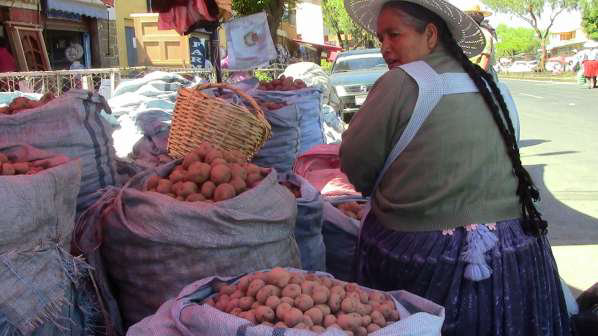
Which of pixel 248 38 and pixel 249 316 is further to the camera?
pixel 248 38

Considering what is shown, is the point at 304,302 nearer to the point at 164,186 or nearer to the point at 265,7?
the point at 164,186

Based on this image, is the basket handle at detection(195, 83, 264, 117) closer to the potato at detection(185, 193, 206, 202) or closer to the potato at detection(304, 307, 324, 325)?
the potato at detection(185, 193, 206, 202)

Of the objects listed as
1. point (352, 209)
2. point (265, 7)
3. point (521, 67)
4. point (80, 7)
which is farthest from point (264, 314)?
point (521, 67)

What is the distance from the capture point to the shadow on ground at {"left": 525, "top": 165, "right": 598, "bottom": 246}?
5.39 metres

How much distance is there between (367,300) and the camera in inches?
70.7

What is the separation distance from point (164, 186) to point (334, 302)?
3.20ft

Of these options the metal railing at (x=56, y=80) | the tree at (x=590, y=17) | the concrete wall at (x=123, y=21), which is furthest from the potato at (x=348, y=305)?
the tree at (x=590, y=17)

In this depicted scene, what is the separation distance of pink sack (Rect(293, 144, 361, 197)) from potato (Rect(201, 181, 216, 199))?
1.35 m

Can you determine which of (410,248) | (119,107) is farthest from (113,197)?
(119,107)

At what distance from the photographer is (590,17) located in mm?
43812

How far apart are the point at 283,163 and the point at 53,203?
7.65 feet

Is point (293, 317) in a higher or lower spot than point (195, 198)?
lower

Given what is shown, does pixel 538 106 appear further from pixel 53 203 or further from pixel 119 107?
pixel 53 203

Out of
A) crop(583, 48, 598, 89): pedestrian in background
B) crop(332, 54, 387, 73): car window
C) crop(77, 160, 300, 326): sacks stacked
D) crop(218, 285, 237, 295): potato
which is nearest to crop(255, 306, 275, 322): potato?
crop(218, 285, 237, 295): potato
